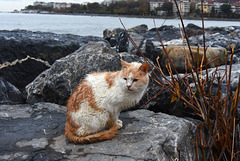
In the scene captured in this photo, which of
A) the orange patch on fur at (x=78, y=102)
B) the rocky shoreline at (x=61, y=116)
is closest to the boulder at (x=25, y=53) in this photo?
the rocky shoreline at (x=61, y=116)

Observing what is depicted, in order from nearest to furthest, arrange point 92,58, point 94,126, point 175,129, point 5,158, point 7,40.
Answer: point 5,158 → point 94,126 → point 175,129 → point 92,58 → point 7,40

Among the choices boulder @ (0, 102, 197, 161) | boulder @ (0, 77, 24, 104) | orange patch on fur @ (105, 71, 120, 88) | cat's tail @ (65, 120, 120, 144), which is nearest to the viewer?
boulder @ (0, 102, 197, 161)

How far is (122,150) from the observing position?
288 cm

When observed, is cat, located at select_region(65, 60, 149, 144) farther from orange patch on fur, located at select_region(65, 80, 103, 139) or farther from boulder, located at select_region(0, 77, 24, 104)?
boulder, located at select_region(0, 77, 24, 104)

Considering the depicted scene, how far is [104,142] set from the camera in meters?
3.08

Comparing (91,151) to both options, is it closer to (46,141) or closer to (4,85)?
(46,141)

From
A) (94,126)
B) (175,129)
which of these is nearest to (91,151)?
(94,126)

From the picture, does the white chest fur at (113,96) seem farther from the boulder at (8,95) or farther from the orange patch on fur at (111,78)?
the boulder at (8,95)

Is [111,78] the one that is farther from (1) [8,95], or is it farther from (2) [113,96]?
(1) [8,95]

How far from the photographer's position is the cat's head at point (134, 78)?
10.1 feet

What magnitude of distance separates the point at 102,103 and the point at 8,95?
290cm

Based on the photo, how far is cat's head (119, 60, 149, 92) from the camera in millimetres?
3082

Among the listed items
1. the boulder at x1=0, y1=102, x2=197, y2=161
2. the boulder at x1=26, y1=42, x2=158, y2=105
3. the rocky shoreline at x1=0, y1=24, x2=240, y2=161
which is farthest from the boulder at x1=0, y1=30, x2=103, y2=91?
the boulder at x1=0, y1=102, x2=197, y2=161

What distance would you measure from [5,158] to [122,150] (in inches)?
55.8
